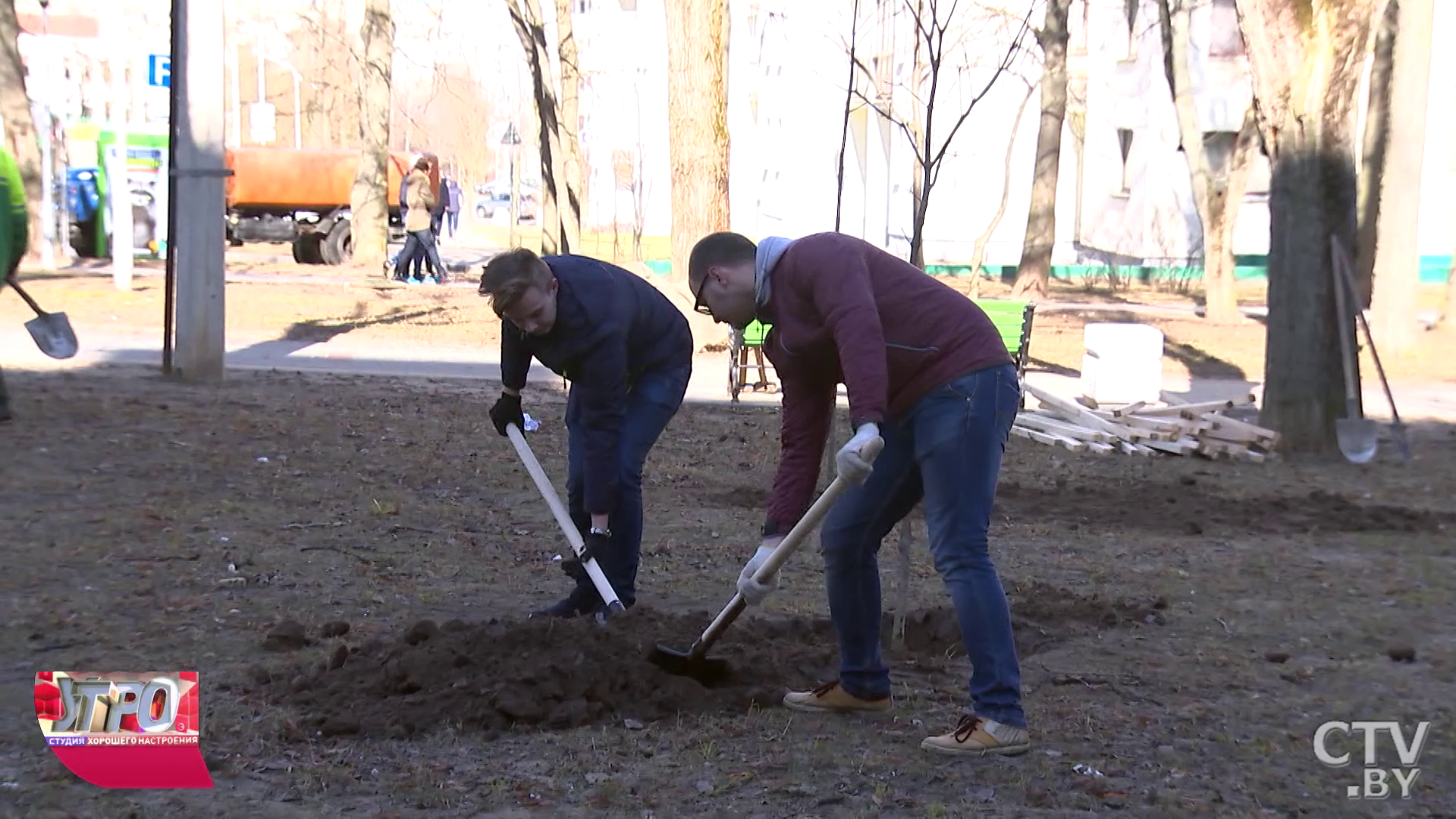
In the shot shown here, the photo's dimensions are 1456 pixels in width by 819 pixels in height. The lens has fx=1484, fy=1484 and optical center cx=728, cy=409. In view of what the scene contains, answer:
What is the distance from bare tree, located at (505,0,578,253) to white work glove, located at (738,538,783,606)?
19.2 m

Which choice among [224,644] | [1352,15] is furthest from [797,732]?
[1352,15]

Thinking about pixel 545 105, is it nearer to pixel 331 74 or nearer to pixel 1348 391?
pixel 1348 391

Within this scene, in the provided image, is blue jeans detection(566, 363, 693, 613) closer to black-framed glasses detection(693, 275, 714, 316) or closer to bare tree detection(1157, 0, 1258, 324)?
black-framed glasses detection(693, 275, 714, 316)

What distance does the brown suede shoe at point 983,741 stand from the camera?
403 centimetres

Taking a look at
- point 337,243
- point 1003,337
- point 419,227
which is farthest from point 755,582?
point 337,243

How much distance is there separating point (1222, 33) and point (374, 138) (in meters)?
17.0

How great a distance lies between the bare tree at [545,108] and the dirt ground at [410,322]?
3.34m

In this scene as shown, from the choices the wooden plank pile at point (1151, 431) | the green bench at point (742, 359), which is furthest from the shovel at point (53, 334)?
the wooden plank pile at point (1151, 431)

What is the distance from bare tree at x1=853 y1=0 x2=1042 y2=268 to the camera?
10.8 metres

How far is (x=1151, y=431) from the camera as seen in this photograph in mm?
10727

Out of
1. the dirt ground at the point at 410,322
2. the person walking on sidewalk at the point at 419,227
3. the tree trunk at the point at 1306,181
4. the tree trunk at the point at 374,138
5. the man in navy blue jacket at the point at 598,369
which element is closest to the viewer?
the man in navy blue jacket at the point at 598,369

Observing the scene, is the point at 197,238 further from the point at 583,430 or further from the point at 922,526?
the point at 583,430

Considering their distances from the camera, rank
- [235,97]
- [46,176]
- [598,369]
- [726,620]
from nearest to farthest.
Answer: [726,620] → [598,369] → [46,176] → [235,97]

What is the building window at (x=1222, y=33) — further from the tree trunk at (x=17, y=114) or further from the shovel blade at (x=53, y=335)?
the shovel blade at (x=53, y=335)
